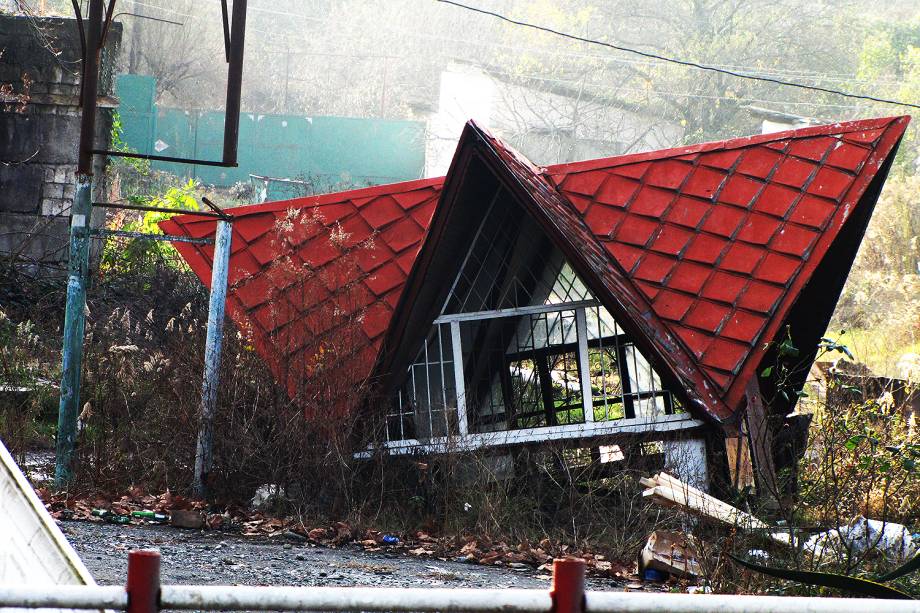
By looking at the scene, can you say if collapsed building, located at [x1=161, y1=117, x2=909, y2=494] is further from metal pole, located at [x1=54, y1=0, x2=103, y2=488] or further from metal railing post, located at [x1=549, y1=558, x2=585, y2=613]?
metal railing post, located at [x1=549, y1=558, x2=585, y2=613]

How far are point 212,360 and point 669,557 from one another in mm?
4268

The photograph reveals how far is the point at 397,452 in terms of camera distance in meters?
9.12

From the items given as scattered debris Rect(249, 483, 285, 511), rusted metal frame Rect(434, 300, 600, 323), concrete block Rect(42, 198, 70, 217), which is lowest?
scattered debris Rect(249, 483, 285, 511)

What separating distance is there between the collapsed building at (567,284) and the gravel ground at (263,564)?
160cm

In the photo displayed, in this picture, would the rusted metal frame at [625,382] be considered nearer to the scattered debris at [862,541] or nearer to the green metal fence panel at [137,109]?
the scattered debris at [862,541]

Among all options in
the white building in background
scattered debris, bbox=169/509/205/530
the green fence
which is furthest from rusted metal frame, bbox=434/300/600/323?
the white building in background

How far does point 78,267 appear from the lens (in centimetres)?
895

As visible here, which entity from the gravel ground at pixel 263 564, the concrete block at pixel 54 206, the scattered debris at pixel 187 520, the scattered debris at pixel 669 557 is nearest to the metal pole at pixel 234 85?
the scattered debris at pixel 187 520

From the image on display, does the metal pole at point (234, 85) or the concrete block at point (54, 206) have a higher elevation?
the concrete block at point (54, 206)

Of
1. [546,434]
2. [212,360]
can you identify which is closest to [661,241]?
[546,434]

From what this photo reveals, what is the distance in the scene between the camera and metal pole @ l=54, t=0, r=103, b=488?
887 cm

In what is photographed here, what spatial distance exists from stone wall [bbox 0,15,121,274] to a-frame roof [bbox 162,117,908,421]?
604 centimetres

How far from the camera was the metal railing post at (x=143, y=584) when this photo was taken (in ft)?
7.52

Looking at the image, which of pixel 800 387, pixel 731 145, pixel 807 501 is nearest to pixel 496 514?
pixel 807 501
